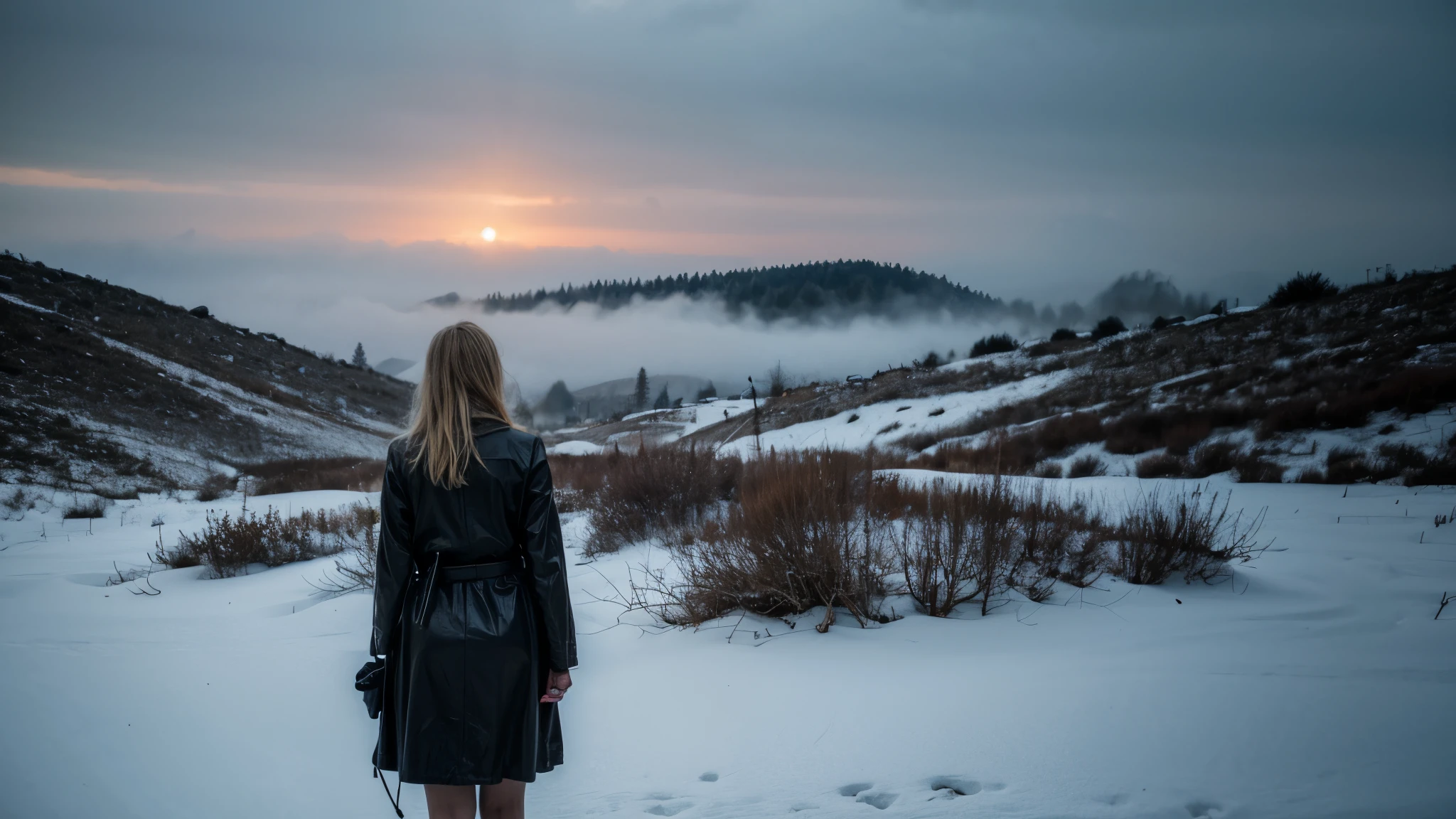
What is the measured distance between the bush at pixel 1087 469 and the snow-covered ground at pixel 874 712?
728cm

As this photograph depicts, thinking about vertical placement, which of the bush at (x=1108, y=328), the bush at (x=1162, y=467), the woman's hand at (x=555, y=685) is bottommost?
the bush at (x=1162, y=467)

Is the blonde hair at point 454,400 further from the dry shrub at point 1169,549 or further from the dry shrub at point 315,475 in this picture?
the dry shrub at point 315,475

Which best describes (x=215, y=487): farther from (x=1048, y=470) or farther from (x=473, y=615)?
(x=1048, y=470)

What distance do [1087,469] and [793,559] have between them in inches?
433

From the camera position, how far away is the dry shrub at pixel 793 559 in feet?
17.5

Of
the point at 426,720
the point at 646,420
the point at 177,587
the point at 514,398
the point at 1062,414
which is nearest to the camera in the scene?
the point at 426,720

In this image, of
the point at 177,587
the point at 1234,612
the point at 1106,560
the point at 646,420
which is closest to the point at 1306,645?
the point at 1234,612

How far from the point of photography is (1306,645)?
15.2 ft

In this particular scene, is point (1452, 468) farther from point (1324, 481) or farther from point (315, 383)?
point (315, 383)

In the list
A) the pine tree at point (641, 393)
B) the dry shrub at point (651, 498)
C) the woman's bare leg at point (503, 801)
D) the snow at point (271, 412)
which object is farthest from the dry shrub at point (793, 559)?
the pine tree at point (641, 393)

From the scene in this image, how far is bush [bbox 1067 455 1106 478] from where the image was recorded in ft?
45.1

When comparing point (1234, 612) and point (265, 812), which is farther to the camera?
point (1234, 612)

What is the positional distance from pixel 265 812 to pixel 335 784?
0.34 meters

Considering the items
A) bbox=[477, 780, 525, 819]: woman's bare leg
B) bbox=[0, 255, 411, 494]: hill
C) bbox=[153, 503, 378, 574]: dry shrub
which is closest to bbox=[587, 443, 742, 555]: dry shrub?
bbox=[153, 503, 378, 574]: dry shrub
